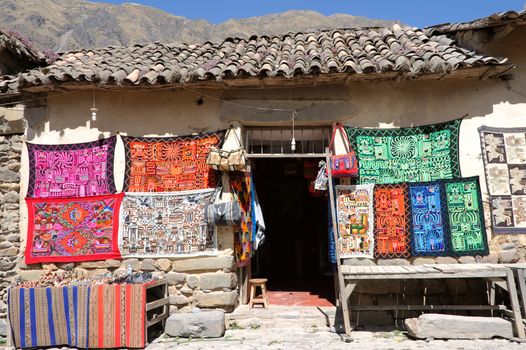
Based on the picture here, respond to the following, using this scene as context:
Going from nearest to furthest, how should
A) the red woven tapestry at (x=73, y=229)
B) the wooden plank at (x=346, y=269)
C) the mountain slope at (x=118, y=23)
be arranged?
the wooden plank at (x=346, y=269), the red woven tapestry at (x=73, y=229), the mountain slope at (x=118, y=23)

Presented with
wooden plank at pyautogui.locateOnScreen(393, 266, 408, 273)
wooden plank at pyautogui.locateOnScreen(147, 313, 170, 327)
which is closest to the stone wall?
wooden plank at pyautogui.locateOnScreen(147, 313, 170, 327)

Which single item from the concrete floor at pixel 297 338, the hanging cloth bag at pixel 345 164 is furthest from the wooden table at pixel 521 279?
the hanging cloth bag at pixel 345 164

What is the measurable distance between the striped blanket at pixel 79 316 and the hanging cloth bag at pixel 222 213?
140 cm

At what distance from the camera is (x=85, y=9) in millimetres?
68375

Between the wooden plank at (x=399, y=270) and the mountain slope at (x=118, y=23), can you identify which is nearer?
the wooden plank at (x=399, y=270)

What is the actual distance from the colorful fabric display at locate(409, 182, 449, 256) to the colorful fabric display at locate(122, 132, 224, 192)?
10.5 feet

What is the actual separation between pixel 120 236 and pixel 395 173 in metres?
4.45

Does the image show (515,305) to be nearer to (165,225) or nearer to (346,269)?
(346,269)

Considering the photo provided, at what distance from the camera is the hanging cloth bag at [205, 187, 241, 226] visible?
246 inches

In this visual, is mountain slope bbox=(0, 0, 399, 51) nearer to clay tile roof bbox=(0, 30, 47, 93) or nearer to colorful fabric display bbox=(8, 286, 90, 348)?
clay tile roof bbox=(0, 30, 47, 93)

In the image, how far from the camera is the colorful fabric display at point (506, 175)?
20.5 feet

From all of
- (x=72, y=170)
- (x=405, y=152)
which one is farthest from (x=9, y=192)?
(x=405, y=152)

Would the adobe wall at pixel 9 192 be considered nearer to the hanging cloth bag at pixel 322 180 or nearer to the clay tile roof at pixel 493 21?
the hanging cloth bag at pixel 322 180

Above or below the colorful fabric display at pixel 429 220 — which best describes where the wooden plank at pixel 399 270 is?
below
